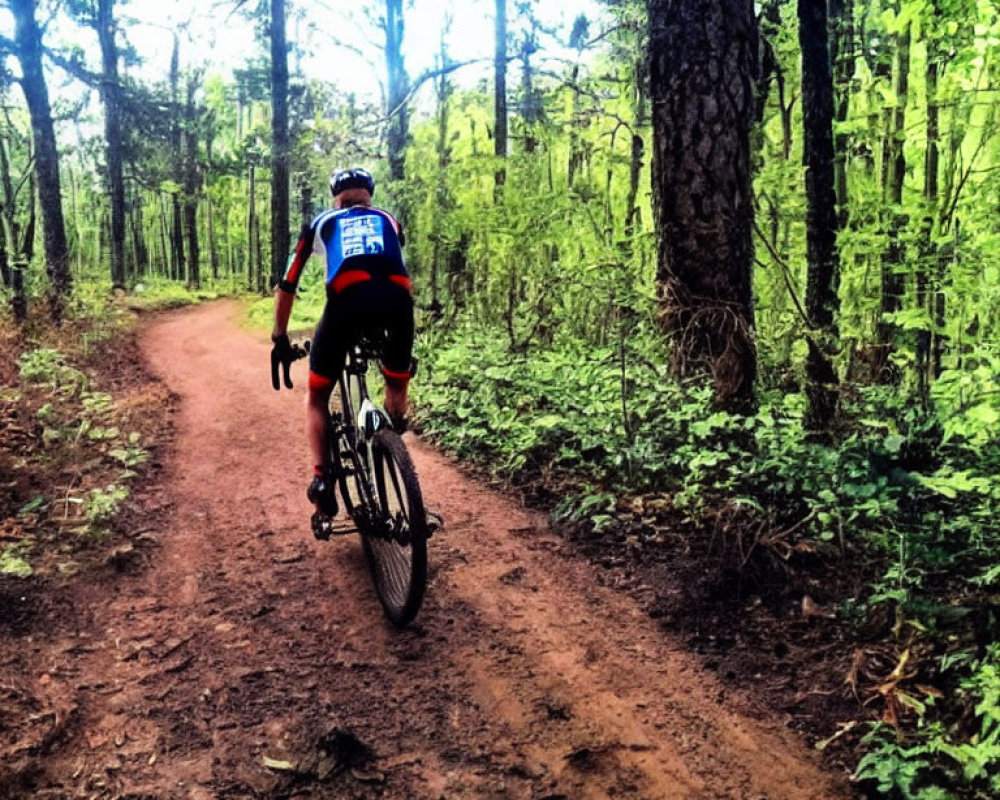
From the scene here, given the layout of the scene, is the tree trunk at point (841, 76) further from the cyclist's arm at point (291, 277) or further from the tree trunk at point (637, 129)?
the cyclist's arm at point (291, 277)

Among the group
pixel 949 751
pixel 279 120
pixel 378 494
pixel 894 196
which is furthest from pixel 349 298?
pixel 279 120

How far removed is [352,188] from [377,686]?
9.36ft

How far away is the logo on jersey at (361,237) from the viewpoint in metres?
4.16

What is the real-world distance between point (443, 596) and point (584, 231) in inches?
256

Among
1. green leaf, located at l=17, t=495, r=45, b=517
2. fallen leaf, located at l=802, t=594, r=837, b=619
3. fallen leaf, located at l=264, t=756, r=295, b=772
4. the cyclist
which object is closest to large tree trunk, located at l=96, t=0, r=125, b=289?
green leaf, located at l=17, t=495, r=45, b=517

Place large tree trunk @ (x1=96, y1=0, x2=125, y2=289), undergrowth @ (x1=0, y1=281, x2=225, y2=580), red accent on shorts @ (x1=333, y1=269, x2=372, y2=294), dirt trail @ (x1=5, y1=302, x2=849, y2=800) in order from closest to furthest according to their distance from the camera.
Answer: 1. dirt trail @ (x1=5, y1=302, x2=849, y2=800)
2. red accent on shorts @ (x1=333, y1=269, x2=372, y2=294)
3. undergrowth @ (x1=0, y1=281, x2=225, y2=580)
4. large tree trunk @ (x1=96, y1=0, x2=125, y2=289)

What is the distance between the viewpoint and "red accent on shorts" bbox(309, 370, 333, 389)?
4.45 m

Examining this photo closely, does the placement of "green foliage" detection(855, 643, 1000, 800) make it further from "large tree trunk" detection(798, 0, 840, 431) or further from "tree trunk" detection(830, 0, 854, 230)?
"tree trunk" detection(830, 0, 854, 230)

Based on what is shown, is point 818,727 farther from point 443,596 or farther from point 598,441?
point 598,441

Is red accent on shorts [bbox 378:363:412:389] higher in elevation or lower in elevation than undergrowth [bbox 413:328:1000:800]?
higher

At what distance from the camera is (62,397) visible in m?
8.98

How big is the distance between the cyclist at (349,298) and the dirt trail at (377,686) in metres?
0.90

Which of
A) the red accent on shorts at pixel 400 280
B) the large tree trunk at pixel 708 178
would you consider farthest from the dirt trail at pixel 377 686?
the large tree trunk at pixel 708 178

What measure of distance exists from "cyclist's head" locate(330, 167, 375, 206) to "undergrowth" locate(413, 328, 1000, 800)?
2.56 meters
